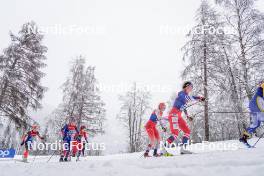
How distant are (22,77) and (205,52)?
1408 cm

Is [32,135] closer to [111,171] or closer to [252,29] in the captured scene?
[111,171]

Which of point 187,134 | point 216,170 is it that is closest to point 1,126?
point 187,134

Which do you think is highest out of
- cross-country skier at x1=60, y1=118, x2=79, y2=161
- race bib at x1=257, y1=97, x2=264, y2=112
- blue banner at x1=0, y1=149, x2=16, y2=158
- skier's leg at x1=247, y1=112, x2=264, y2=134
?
race bib at x1=257, y1=97, x2=264, y2=112

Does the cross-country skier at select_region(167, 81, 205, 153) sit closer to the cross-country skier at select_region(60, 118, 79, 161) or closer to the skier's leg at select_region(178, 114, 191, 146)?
the skier's leg at select_region(178, 114, 191, 146)

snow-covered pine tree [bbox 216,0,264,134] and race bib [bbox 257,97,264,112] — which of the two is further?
snow-covered pine tree [bbox 216,0,264,134]

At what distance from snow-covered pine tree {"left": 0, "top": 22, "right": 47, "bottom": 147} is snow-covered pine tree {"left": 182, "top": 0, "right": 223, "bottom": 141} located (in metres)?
11.9

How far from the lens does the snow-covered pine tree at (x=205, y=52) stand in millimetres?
18281

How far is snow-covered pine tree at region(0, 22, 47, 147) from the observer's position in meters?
17.0

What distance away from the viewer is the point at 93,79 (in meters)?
26.5

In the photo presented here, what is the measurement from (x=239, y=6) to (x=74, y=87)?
53.6 ft

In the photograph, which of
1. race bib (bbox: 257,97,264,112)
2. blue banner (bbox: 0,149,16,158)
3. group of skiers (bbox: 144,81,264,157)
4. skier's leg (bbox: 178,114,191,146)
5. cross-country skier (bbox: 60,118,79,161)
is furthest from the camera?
blue banner (bbox: 0,149,16,158)

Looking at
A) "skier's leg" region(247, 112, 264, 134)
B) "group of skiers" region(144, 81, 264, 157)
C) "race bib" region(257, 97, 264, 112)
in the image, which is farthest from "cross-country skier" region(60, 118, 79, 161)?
"race bib" region(257, 97, 264, 112)

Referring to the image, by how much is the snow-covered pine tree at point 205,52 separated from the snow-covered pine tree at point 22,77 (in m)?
11.9

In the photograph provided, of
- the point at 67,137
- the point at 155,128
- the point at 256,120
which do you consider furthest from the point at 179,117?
the point at 67,137
